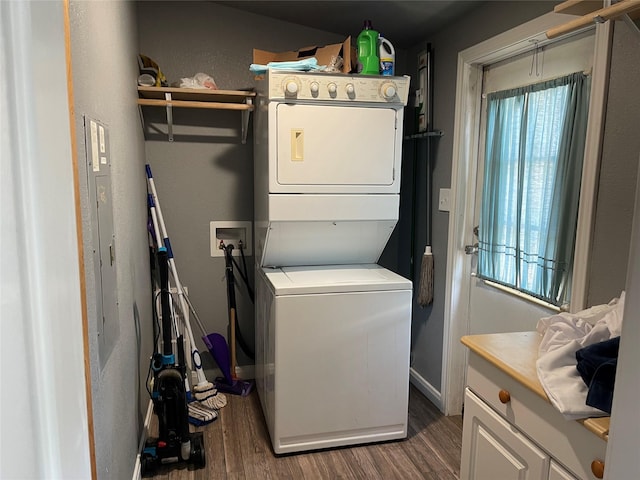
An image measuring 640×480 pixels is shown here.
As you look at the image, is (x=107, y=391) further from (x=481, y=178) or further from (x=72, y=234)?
(x=481, y=178)

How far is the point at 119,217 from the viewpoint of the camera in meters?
1.77

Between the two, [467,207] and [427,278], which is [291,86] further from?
[427,278]

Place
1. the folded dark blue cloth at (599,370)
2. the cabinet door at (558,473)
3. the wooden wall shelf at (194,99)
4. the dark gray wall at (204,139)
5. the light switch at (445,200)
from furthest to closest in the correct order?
the dark gray wall at (204,139), the light switch at (445,200), the wooden wall shelf at (194,99), the cabinet door at (558,473), the folded dark blue cloth at (599,370)

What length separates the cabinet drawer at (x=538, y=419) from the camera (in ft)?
3.64

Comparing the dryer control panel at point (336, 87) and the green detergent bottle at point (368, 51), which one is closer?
the dryer control panel at point (336, 87)

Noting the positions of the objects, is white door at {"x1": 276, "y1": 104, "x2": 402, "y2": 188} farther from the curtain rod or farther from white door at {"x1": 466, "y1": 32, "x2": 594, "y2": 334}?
the curtain rod

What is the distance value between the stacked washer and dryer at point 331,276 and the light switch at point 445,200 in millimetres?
402

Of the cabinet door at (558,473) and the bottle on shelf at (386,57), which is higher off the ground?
the bottle on shelf at (386,57)

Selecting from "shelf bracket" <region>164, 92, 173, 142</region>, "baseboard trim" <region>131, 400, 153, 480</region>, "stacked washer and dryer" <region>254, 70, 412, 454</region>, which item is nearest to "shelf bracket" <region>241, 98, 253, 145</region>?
"stacked washer and dryer" <region>254, 70, 412, 454</region>

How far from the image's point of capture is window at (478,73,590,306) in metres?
1.93

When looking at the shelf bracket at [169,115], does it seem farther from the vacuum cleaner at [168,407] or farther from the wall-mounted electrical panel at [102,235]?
the wall-mounted electrical panel at [102,235]

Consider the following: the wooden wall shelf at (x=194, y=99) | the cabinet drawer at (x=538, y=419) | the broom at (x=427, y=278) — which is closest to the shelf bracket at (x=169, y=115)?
the wooden wall shelf at (x=194, y=99)

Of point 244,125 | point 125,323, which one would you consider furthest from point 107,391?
point 244,125

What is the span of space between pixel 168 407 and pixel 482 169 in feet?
6.69
